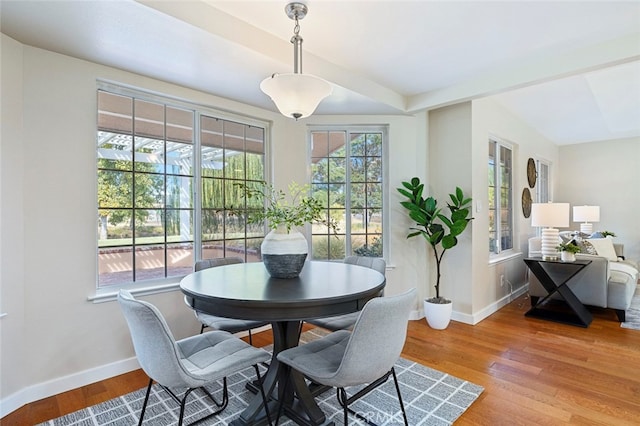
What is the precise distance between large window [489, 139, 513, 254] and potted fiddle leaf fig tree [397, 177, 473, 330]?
90cm

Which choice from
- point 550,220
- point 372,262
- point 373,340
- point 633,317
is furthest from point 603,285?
point 373,340

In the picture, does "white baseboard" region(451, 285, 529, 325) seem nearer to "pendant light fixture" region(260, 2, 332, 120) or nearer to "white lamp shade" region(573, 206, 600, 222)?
"white lamp shade" region(573, 206, 600, 222)

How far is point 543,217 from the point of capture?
13.0ft

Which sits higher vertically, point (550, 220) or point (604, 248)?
point (550, 220)

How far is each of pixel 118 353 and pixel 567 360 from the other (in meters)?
3.60

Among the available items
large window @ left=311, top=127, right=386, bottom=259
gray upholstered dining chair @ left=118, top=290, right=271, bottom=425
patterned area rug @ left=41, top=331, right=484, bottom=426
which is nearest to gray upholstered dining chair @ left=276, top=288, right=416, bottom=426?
gray upholstered dining chair @ left=118, top=290, right=271, bottom=425

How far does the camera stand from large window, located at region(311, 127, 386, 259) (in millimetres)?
3916

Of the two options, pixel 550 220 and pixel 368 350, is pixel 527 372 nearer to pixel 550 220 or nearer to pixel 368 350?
pixel 368 350

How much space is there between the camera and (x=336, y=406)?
2.15m

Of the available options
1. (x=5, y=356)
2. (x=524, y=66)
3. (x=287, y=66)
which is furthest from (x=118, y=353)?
(x=524, y=66)

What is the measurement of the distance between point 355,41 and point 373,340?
210 centimetres

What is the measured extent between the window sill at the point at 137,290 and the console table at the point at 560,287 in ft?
12.6

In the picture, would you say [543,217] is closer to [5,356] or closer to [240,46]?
[240,46]

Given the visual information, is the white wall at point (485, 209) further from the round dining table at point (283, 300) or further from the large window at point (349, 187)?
the round dining table at point (283, 300)
